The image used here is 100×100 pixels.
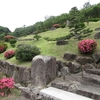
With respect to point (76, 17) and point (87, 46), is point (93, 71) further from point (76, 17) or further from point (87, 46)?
point (76, 17)

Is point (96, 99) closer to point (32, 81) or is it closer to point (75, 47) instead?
point (32, 81)

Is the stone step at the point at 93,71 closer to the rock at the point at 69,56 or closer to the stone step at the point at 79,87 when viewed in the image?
the stone step at the point at 79,87

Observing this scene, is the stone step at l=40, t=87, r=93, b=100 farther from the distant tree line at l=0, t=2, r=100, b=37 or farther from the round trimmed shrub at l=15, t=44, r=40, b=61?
the distant tree line at l=0, t=2, r=100, b=37

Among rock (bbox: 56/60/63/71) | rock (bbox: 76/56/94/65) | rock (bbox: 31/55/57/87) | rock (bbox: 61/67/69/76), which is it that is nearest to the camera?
rock (bbox: 31/55/57/87)

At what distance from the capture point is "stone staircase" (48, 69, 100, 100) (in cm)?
466

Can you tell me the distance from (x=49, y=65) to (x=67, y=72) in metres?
0.91

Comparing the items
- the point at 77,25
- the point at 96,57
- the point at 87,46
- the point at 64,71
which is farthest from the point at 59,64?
the point at 77,25

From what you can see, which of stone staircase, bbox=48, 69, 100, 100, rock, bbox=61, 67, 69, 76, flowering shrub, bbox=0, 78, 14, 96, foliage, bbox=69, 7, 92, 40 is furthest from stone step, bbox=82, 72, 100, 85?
foliage, bbox=69, 7, 92, 40

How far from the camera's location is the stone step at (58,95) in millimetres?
4693

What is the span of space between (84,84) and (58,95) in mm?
977

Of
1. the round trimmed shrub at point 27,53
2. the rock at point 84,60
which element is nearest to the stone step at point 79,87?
the rock at point 84,60

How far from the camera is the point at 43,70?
20.1ft

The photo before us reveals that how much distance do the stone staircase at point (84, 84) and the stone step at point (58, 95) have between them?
0.50ft

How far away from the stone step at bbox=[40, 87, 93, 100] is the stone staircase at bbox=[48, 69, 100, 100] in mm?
152
